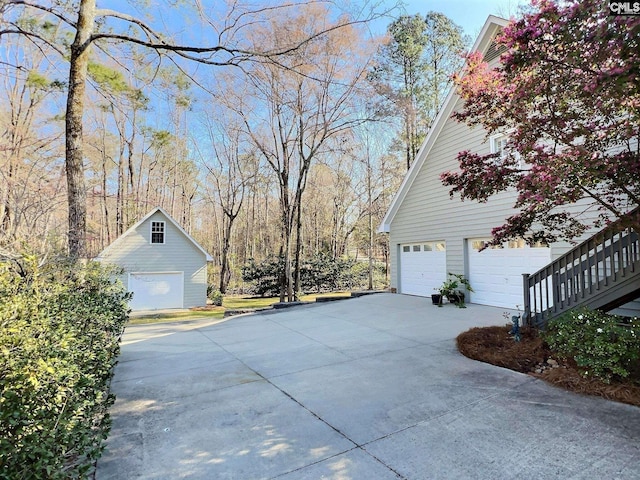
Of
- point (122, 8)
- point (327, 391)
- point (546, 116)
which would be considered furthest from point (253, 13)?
point (327, 391)

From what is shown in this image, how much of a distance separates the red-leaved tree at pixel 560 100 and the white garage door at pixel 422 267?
19.6 feet

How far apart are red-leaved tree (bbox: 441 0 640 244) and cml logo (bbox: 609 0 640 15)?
5 centimetres

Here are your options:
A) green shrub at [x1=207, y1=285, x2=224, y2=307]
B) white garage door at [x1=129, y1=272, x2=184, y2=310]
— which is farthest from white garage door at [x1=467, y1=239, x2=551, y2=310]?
white garage door at [x1=129, y1=272, x2=184, y2=310]

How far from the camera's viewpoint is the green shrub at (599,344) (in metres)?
3.72

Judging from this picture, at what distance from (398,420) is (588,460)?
4.57 ft

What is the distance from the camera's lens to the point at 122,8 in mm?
6387

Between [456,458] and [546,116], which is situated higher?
[546,116]

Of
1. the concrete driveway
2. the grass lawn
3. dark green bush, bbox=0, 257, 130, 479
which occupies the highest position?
dark green bush, bbox=0, 257, 130, 479

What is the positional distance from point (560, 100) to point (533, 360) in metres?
3.33

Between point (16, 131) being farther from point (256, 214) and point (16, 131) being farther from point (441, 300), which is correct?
A: point (256, 214)

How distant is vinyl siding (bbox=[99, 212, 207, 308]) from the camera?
16.1m

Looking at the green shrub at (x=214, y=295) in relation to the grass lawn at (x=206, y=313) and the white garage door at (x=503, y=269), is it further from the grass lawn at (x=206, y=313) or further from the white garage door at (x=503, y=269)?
the white garage door at (x=503, y=269)

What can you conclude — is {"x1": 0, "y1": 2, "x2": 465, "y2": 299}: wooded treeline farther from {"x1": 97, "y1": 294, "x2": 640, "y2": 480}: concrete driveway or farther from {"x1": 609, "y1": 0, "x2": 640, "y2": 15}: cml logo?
{"x1": 609, "y1": 0, "x2": 640, "y2": 15}: cml logo

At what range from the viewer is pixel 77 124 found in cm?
548
